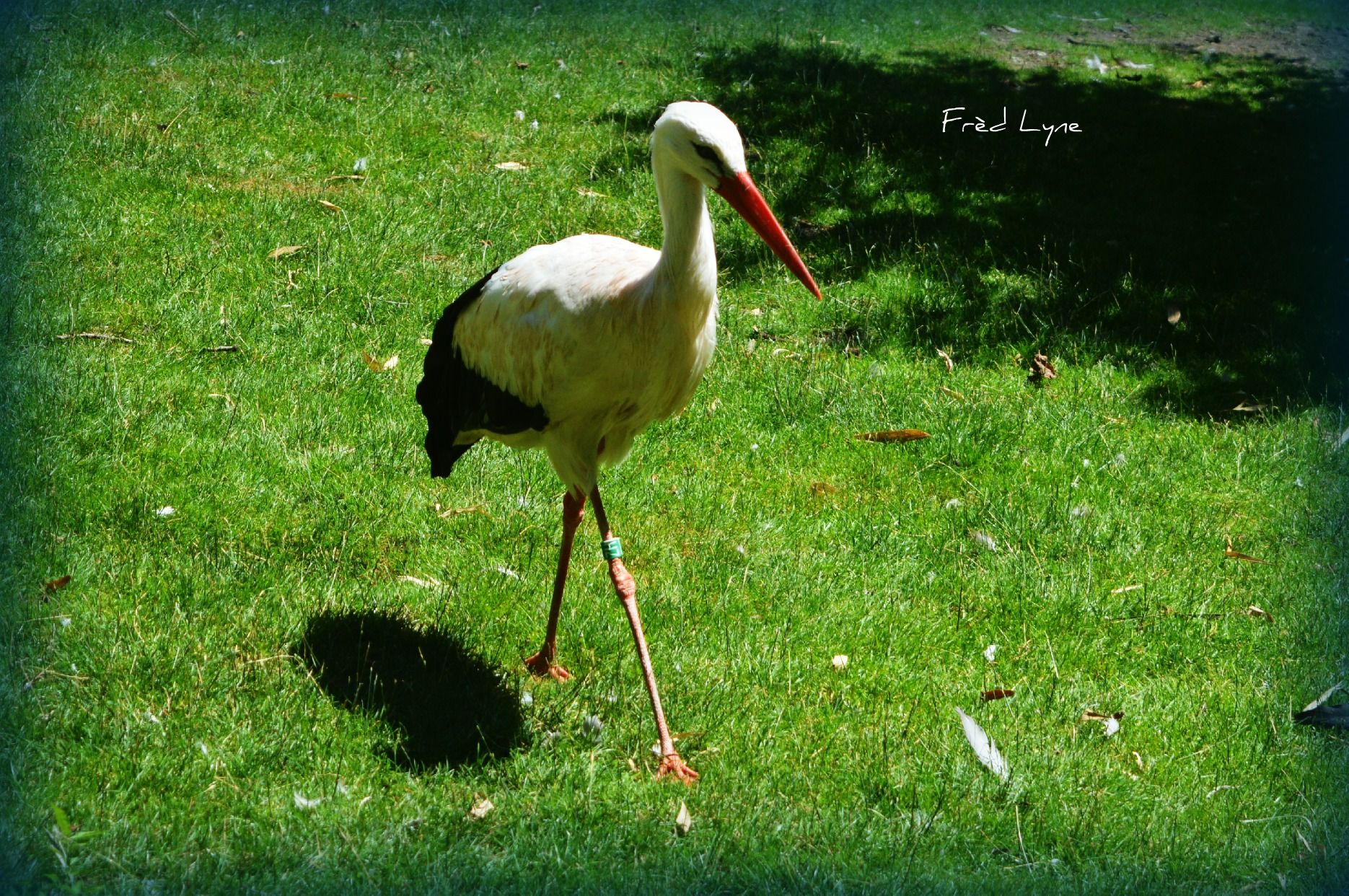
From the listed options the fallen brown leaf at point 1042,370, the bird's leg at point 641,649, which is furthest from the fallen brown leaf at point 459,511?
the fallen brown leaf at point 1042,370

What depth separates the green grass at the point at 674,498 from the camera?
371 centimetres

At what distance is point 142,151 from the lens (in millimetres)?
7926

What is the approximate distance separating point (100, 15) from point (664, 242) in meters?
7.69

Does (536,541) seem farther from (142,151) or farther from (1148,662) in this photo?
(142,151)

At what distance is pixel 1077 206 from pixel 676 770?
5.81m

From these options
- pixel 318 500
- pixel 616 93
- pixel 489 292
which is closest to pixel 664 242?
pixel 489 292

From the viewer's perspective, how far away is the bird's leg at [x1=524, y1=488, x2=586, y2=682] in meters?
4.43

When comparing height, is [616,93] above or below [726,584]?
above

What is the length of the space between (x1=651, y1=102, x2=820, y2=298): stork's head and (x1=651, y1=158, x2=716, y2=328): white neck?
50 mm

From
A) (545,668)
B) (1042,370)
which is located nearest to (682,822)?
(545,668)

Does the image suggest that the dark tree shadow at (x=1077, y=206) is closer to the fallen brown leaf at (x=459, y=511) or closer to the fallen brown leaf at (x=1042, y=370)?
the fallen brown leaf at (x=1042, y=370)

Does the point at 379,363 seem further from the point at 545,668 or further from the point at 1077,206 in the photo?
the point at 1077,206

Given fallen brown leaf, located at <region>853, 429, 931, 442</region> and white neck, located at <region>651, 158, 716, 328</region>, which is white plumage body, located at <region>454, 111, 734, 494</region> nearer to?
white neck, located at <region>651, 158, 716, 328</region>

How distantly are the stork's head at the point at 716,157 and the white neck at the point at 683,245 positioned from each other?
0.05 metres
